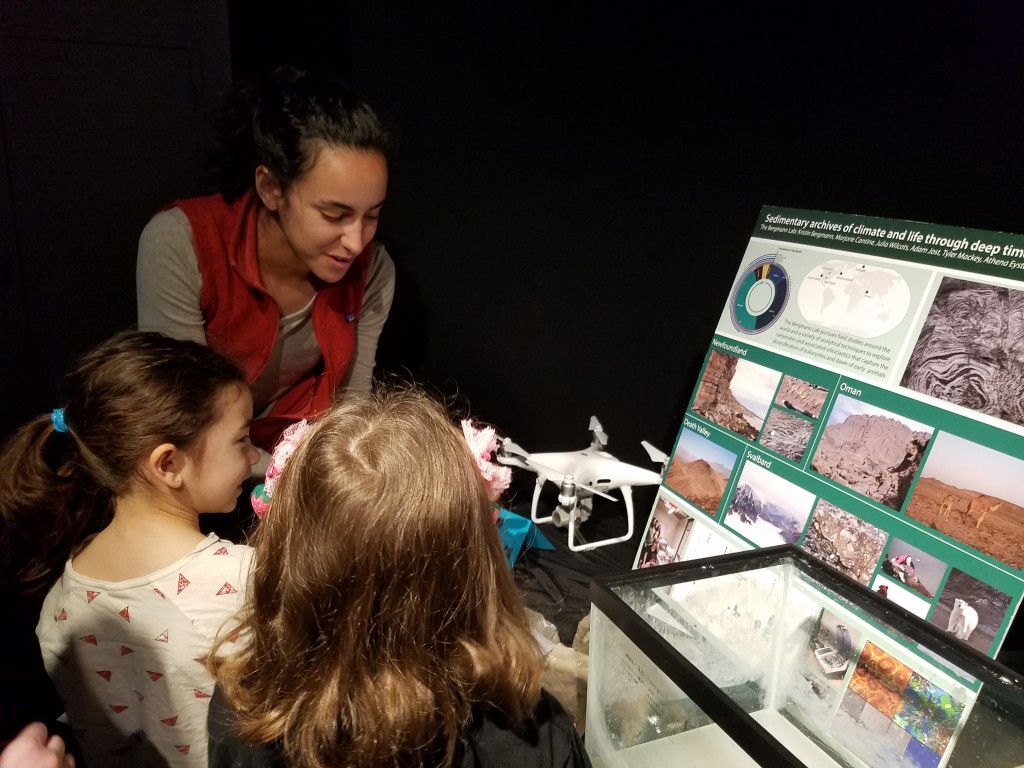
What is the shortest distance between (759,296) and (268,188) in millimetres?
1109

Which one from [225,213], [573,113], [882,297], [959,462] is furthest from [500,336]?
[959,462]

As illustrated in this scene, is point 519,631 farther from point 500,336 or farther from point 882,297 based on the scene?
point 500,336

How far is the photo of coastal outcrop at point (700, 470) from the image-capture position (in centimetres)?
152

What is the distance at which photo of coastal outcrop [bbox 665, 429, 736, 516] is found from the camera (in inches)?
59.7

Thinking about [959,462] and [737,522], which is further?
[737,522]

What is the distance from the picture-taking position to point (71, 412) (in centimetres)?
115

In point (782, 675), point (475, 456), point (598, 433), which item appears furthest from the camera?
point (598, 433)

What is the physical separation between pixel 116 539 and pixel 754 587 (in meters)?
1.10

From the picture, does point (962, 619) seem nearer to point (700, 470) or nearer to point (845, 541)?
point (845, 541)

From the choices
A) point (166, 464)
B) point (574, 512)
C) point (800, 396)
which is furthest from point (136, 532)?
point (800, 396)

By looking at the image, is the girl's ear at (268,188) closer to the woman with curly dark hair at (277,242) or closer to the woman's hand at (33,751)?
the woman with curly dark hair at (277,242)

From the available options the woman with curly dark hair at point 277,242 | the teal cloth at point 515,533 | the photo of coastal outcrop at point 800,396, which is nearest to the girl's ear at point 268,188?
the woman with curly dark hair at point 277,242

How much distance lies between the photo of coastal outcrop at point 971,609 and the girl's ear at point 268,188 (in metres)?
1.50

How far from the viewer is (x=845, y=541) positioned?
1284 millimetres
